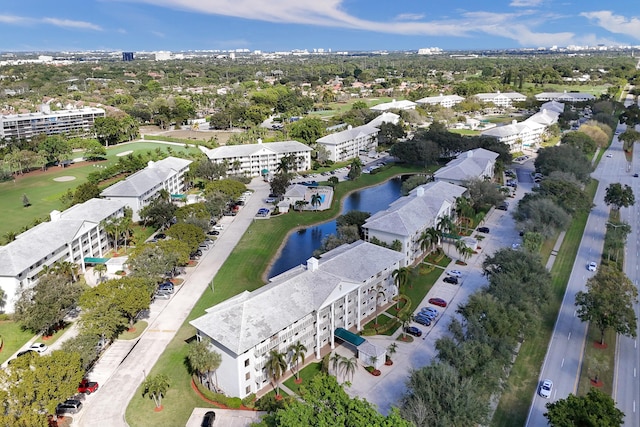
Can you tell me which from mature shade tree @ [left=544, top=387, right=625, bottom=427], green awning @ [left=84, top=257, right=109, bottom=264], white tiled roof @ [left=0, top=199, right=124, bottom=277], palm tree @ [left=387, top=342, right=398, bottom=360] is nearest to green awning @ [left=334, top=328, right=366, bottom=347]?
palm tree @ [left=387, top=342, right=398, bottom=360]

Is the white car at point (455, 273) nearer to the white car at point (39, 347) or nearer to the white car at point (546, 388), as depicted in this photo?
the white car at point (546, 388)

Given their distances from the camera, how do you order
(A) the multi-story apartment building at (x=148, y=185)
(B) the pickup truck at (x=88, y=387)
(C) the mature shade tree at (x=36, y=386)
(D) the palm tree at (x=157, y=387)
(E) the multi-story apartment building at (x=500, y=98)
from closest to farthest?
(C) the mature shade tree at (x=36, y=386) → (D) the palm tree at (x=157, y=387) → (B) the pickup truck at (x=88, y=387) → (A) the multi-story apartment building at (x=148, y=185) → (E) the multi-story apartment building at (x=500, y=98)

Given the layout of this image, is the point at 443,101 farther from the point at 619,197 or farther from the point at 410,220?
the point at 410,220

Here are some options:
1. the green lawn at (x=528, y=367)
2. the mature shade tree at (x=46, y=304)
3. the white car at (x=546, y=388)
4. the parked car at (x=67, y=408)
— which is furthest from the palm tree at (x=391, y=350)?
the mature shade tree at (x=46, y=304)

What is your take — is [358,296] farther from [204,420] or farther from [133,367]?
[133,367]

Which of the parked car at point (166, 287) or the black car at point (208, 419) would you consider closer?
the black car at point (208, 419)

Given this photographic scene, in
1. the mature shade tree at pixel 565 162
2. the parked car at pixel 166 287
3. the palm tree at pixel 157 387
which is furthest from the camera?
the mature shade tree at pixel 565 162

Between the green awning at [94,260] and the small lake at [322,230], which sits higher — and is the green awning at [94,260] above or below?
above
